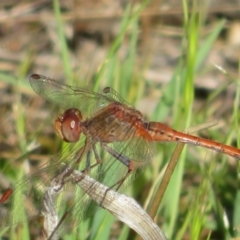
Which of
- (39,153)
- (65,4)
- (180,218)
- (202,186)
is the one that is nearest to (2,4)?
(65,4)

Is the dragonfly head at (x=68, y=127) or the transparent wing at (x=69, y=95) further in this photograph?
the transparent wing at (x=69, y=95)

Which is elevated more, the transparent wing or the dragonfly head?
the transparent wing

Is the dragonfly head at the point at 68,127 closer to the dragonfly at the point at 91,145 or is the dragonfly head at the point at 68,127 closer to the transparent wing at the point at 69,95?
the dragonfly at the point at 91,145

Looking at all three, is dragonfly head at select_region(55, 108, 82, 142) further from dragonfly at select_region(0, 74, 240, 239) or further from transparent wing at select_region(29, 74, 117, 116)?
transparent wing at select_region(29, 74, 117, 116)

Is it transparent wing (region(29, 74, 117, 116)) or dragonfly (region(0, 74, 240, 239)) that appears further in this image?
transparent wing (region(29, 74, 117, 116))

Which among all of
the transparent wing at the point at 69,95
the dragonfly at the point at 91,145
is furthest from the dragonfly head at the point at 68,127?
the transparent wing at the point at 69,95

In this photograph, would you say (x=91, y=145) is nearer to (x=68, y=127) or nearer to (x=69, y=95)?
(x=68, y=127)

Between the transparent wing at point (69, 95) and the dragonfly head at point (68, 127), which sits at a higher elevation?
the transparent wing at point (69, 95)

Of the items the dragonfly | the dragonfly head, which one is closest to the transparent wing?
the dragonfly
